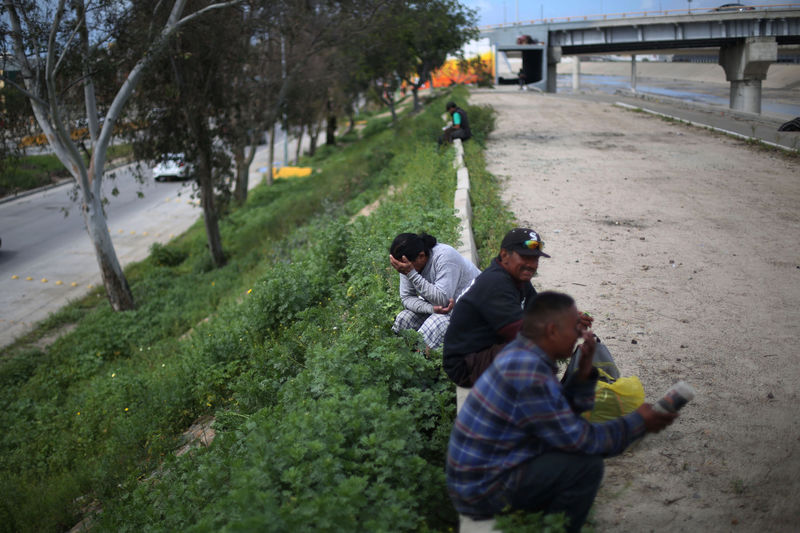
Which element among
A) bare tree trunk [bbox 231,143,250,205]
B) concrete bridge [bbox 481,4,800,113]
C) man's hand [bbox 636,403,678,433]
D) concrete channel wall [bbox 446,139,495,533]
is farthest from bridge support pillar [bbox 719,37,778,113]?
man's hand [bbox 636,403,678,433]

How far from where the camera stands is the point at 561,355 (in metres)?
3.08

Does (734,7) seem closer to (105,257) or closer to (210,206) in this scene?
(210,206)

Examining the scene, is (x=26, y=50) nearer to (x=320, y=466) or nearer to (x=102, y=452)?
(x=102, y=452)

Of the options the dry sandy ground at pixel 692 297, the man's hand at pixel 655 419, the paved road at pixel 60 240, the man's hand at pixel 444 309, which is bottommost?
the paved road at pixel 60 240

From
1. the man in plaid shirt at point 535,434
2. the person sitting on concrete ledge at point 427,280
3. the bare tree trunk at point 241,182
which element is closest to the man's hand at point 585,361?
the man in plaid shirt at point 535,434

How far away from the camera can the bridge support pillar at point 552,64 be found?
5481 cm

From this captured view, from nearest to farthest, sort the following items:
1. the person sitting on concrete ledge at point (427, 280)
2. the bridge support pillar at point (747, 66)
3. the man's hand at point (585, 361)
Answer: the man's hand at point (585, 361), the person sitting on concrete ledge at point (427, 280), the bridge support pillar at point (747, 66)

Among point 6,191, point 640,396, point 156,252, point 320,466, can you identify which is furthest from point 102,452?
point 6,191

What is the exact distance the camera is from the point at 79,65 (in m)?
13.1

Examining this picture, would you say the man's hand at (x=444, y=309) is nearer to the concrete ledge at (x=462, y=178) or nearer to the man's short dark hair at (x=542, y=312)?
the man's short dark hair at (x=542, y=312)

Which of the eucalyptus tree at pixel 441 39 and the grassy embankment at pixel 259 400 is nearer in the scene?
the grassy embankment at pixel 259 400

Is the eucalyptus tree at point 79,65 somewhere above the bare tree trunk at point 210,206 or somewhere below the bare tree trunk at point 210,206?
above

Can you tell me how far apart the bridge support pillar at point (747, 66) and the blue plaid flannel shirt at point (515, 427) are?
1194 inches

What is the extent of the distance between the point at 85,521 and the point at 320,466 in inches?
152
